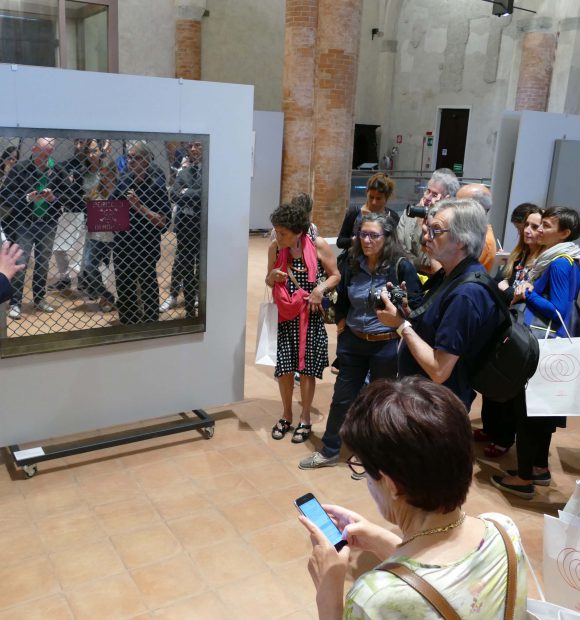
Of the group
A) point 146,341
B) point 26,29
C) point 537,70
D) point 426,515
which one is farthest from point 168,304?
point 537,70

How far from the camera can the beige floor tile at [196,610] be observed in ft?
9.29

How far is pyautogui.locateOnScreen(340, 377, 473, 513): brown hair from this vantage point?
133 cm

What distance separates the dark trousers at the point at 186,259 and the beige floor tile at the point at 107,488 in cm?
112

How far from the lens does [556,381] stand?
139 inches

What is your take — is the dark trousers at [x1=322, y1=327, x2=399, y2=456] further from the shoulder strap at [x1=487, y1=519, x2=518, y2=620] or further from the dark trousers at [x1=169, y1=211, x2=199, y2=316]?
the shoulder strap at [x1=487, y1=519, x2=518, y2=620]

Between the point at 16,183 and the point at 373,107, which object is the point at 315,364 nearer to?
the point at 16,183

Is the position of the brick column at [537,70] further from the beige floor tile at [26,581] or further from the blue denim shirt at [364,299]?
the beige floor tile at [26,581]

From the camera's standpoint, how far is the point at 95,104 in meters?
3.65

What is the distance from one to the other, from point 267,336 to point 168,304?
0.72 meters

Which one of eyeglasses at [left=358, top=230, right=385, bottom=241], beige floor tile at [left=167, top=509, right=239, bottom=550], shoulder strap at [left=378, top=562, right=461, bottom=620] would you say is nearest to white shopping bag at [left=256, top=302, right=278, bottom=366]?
eyeglasses at [left=358, top=230, right=385, bottom=241]

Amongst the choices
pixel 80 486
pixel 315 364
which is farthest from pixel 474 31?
pixel 80 486

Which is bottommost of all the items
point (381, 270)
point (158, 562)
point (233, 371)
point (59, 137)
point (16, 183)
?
point (158, 562)

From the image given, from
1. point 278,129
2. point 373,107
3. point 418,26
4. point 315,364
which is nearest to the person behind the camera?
point 315,364

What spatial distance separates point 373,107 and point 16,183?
1858cm
